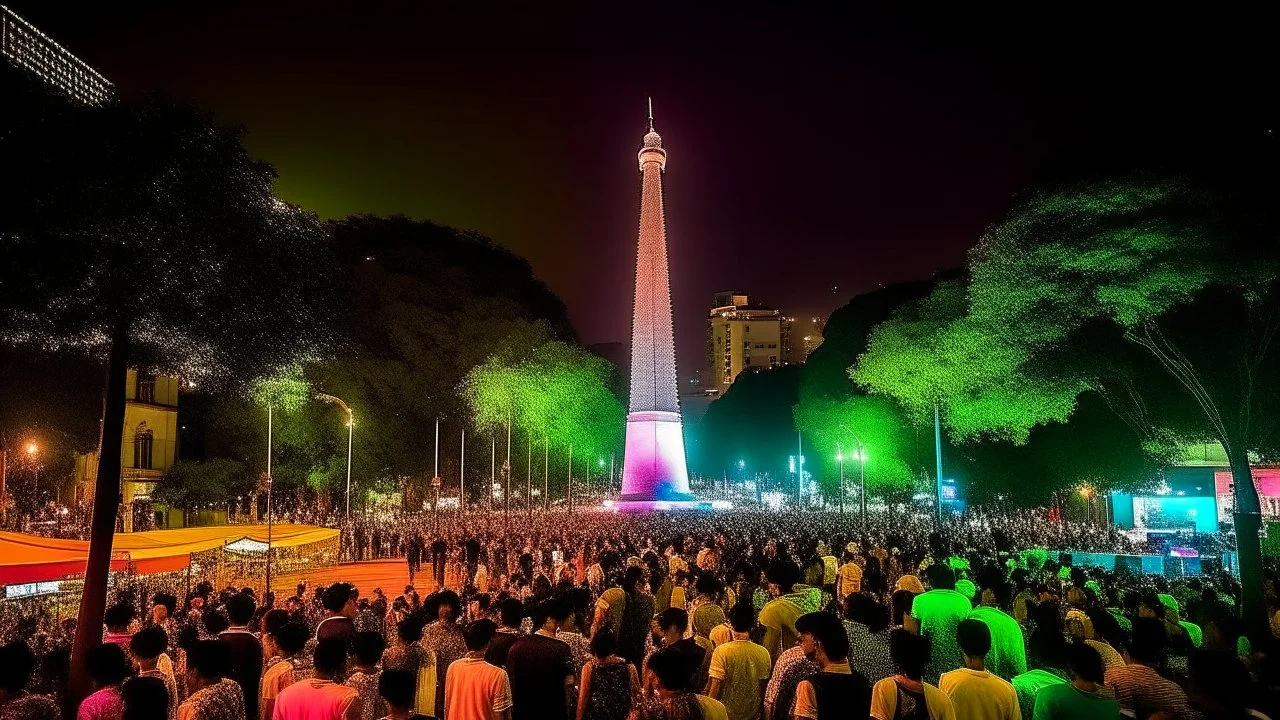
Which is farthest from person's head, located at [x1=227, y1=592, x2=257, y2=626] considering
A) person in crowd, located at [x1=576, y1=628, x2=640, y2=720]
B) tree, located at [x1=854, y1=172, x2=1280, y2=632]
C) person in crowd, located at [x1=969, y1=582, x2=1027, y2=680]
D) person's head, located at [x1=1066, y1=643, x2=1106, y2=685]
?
tree, located at [x1=854, y1=172, x2=1280, y2=632]

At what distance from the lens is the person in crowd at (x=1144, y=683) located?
5570mm

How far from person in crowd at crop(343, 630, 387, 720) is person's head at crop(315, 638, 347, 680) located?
0.41 meters

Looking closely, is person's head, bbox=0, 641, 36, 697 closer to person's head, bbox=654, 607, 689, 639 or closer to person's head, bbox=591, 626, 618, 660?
person's head, bbox=591, 626, 618, 660

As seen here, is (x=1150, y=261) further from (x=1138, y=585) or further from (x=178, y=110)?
(x=178, y=110)

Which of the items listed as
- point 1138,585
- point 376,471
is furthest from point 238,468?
point 1138,585

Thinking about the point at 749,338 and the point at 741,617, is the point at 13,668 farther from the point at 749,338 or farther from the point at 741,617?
the point at 749,338

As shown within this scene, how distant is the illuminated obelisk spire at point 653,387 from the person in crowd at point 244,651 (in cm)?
4008

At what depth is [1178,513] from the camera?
32250 mm

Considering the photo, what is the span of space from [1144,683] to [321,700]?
508 centimetres

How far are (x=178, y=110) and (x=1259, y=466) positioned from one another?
3150cm

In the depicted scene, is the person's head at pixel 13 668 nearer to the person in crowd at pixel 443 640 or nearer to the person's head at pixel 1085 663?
the person in crowd at pixel 443 640

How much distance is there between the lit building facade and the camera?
38.5 meters

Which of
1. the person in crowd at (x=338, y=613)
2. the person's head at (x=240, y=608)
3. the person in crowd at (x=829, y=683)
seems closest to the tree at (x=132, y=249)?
the person's head at (x=240, y=608)

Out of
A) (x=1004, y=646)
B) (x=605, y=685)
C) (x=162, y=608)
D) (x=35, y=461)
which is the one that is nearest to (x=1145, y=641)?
(x=1004, y=646)
